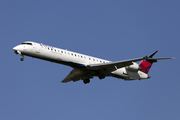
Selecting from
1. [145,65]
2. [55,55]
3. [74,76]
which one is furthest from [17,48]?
[145,65]

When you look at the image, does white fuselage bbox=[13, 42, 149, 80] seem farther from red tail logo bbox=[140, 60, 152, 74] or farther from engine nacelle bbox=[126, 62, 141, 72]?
red tail logo bbox=[140, 60, 152, 74]

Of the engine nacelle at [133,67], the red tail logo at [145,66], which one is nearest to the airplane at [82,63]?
the engine nacelle at [133,67]

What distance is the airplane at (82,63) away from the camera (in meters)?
24.1

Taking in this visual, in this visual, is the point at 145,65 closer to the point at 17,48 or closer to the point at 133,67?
the point at 133,67

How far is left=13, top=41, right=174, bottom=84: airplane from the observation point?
2411cm

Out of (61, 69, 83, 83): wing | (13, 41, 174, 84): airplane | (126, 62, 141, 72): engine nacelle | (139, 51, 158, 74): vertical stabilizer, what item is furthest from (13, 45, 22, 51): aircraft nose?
(139, 51, 158, 74): vertical stabilizer

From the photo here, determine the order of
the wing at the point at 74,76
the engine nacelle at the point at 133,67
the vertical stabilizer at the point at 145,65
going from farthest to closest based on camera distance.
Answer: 1. the vertical stabilizer at the point at 145,65
2. the engine nacelle at the point at 133,67
3. the wing at the point at 74,76

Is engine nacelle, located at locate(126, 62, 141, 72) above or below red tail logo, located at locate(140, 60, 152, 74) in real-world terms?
below

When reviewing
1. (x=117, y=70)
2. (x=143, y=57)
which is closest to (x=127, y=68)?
(x=117, y=70)

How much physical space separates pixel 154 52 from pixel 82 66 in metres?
7.14

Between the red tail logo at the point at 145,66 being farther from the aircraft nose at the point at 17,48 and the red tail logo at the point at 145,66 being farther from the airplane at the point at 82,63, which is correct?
the aircraft nose at the point at 17,48

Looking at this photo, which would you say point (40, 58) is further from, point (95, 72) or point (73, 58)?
point (95, 72)

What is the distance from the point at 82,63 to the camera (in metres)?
25.7

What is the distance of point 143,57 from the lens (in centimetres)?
2336
